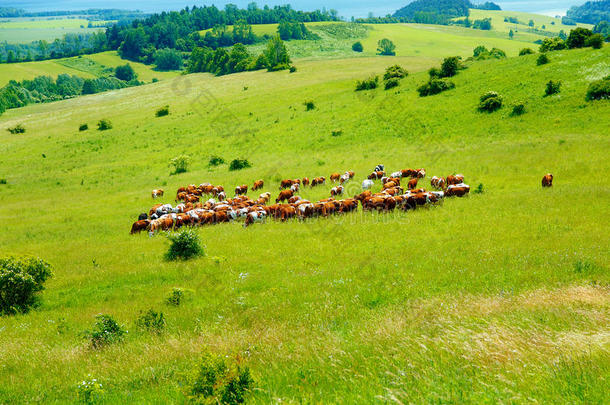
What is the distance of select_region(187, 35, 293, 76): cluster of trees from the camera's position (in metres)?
118

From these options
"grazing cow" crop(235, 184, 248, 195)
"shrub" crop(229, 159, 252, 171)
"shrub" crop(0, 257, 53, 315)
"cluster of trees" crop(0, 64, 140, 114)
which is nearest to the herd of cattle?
"grazing cow" crop(235, 184, 248, 195)

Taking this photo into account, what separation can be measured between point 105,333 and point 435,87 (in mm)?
50271

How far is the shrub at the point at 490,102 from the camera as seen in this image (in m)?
38.6

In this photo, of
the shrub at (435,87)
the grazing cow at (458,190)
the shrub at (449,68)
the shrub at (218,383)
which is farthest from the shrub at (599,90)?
the shrub at (218,383)

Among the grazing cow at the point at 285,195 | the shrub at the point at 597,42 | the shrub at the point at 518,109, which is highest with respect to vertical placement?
the shrub at the point at 597,42

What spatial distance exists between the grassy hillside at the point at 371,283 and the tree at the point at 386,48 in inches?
4956

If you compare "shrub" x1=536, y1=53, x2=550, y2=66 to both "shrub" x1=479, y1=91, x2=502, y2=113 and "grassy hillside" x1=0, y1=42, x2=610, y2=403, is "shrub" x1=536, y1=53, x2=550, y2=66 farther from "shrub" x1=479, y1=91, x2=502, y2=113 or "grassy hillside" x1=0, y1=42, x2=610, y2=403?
"shrub" x1=479, y1=91, x2=502, y2=113

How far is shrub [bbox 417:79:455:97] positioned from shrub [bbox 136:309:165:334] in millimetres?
48528

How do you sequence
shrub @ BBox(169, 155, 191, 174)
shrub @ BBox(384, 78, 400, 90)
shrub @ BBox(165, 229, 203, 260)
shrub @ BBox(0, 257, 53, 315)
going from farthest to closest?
shrub @ BBox(384, 78, 400, 90) < shrub @ BBox(169, 155, 191, 174) < shrub @ BBox(165, 229, 203, 260) < shrub @ BBox(0, 257, 53, 315)

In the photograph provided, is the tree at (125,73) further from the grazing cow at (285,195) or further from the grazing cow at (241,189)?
the grazing cow at (285,195)

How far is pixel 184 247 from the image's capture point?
1599 centimetres

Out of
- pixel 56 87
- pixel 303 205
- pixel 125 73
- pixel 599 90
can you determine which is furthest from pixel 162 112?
pixel 125 73

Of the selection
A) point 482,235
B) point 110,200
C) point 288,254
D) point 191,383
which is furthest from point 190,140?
point 191,383

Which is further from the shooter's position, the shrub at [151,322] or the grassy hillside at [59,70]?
the grassy hillside at [59,70]
